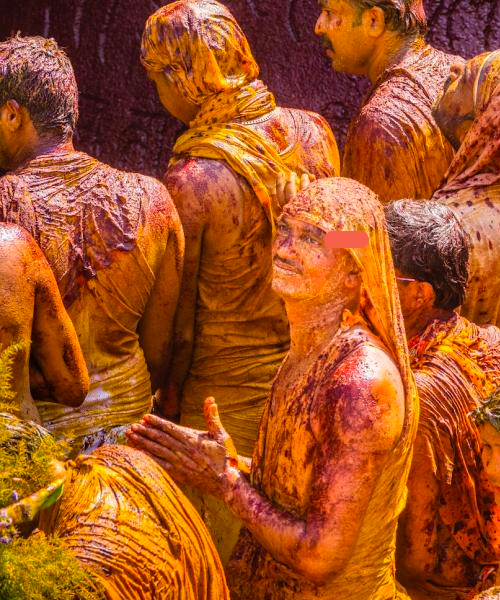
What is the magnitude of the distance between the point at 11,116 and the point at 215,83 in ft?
2.76

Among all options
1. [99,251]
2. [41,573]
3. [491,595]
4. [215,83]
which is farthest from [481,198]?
[41,573]

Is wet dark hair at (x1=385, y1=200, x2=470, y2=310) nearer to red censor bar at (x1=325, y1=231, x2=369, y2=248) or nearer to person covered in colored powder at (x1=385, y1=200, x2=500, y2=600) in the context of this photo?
person covered in colored powder at (x1=385, y1=200, x2=500, y2=600)

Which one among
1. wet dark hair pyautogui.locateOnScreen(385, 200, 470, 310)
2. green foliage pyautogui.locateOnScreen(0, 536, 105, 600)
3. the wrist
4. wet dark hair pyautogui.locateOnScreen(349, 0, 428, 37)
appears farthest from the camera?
wet dark hair pyautogui.locateOnScreen(349, 0, 428, 37)

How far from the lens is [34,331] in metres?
4.98

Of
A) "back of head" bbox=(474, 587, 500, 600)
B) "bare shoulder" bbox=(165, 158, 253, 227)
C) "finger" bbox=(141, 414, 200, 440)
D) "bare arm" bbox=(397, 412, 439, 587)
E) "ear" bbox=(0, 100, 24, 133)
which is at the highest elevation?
"ear" bbox=(0, 100, 24, 133)

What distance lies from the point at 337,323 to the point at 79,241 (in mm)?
1239

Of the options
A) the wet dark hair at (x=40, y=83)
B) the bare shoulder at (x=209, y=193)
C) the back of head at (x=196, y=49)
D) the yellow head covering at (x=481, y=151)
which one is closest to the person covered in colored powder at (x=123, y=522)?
the wet dark hair at (x=40, y=83)

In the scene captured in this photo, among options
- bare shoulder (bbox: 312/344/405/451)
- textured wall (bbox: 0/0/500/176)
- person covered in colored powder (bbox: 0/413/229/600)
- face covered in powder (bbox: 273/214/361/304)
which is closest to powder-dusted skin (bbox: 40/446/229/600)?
person covered in colored powder (bbox: 0/413/229/600)

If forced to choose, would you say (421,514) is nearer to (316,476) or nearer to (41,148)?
(316,476)

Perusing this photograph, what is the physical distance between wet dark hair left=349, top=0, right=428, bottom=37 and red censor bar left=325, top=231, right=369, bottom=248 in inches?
97.3

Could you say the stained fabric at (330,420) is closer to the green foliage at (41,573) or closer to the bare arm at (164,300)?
the green foliage at (41,573)

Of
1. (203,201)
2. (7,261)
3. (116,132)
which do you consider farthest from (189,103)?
(116,132)

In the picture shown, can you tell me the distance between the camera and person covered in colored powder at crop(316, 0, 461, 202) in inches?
260

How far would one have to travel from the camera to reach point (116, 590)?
4129mm
